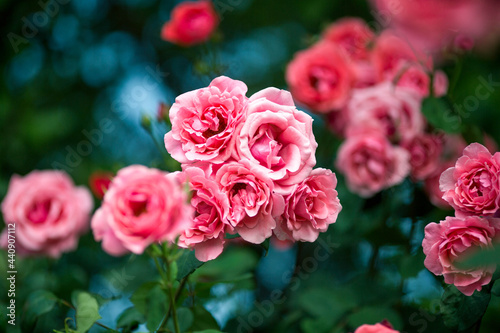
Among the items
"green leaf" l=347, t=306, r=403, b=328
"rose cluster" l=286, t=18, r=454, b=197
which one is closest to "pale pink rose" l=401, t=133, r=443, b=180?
"rose cluster" l=286, t=18, r=454, b=197

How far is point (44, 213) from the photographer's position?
130cm

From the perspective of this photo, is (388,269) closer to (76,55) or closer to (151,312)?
(151,312)

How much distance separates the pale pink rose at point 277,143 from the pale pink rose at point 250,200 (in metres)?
0.02

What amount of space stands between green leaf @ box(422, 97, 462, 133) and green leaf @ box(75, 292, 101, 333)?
0.80 m

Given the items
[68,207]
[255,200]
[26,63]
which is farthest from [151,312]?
[26,63]

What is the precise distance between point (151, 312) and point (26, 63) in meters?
1.81

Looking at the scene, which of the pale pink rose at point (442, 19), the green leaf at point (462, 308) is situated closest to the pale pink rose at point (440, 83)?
the green leaf at point (462, 308)

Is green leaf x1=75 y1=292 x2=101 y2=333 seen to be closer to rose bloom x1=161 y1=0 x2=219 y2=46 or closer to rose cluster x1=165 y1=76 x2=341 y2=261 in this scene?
rose cluster x1=165 y1=76 x2=341 y2=261

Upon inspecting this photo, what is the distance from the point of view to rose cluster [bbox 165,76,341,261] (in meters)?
0.72

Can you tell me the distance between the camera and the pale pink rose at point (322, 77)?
1381 millimetres

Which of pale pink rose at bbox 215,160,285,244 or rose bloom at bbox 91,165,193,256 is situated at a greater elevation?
rose bloom at bbox 91,165,193,256

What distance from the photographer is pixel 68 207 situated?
1328mm

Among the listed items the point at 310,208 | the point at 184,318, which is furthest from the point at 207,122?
the point at 184,318

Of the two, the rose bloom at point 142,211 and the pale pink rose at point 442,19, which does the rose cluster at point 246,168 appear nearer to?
the rose bloom at point 142,211
